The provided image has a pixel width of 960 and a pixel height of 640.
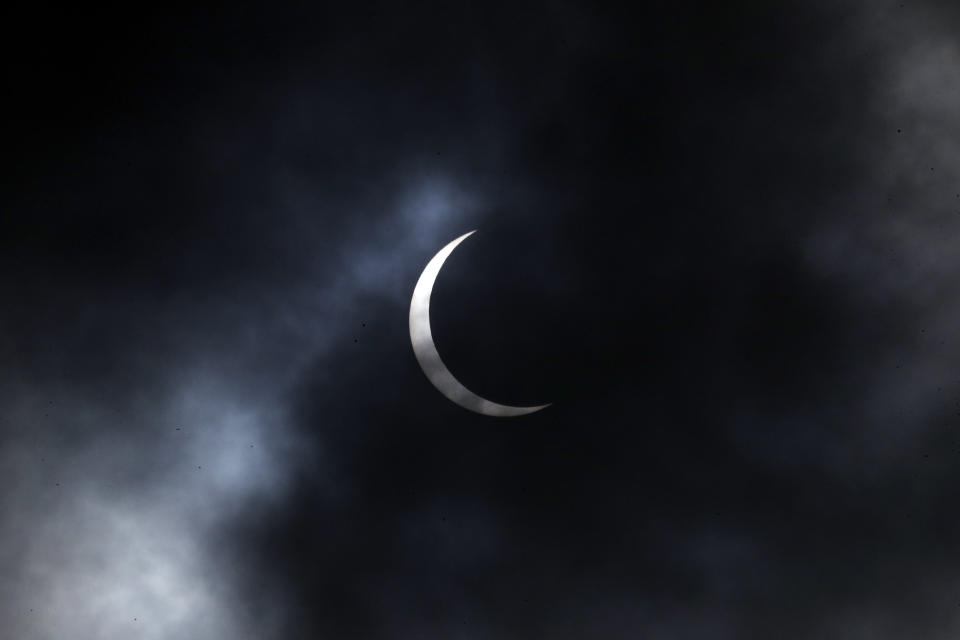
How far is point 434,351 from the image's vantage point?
24.2 m

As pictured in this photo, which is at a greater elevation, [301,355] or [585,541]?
[301,355]

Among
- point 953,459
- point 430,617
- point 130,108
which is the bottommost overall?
point 430,617

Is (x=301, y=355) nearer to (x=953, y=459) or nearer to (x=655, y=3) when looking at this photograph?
(x=655, y=3)

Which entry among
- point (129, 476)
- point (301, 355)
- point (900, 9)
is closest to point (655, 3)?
point (900, 9)

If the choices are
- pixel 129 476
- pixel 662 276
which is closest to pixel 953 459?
pixel 662 276

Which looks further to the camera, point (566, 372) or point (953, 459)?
point (566, 372)

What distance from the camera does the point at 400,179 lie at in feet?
76.1

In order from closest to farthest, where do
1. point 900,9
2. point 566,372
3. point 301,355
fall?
point 900,9
point 301,355
point 566,372

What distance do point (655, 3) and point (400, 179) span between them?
10.5 m

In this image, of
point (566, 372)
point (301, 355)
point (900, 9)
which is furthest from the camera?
point (566, 372)

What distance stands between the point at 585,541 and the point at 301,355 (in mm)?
11933

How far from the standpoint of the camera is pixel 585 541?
24578 millimetres

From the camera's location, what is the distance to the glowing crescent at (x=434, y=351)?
925 inches

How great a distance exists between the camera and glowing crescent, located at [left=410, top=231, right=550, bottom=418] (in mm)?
23484
